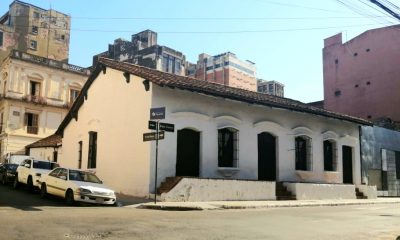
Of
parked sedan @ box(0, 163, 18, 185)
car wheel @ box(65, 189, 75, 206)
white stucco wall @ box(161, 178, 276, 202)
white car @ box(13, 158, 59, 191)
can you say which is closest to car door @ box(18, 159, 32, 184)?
white car @ box(13, 158, 59, 191)

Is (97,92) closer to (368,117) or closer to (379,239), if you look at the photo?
(379,239)

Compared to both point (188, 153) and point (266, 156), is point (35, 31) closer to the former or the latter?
point (266, 156)

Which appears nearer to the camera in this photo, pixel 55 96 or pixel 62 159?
pixel 62 159

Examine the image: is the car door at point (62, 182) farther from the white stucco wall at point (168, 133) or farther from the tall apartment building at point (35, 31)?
the tall apartment building at point (35, 31)

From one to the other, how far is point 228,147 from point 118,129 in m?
5.59

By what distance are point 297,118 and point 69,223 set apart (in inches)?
720

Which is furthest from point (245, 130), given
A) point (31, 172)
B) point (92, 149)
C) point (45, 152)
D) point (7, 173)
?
point (45, 152)

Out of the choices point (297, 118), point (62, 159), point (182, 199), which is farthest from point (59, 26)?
point (182, 199)

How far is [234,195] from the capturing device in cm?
2033

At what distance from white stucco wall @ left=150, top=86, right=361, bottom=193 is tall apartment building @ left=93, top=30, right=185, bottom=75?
49667 mm

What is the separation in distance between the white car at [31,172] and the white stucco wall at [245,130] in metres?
5.65

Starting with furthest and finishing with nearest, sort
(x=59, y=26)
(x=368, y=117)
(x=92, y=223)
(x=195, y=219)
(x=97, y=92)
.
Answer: (x=59, y=26) < (x=368, y=117) < (x=97, y=92) < (x=195, y=219) < (x=92, y=223)

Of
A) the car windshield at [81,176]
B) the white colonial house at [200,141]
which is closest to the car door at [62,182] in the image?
the car windshield at [81,176]

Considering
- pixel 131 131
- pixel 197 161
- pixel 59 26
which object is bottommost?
pixel 197 161
